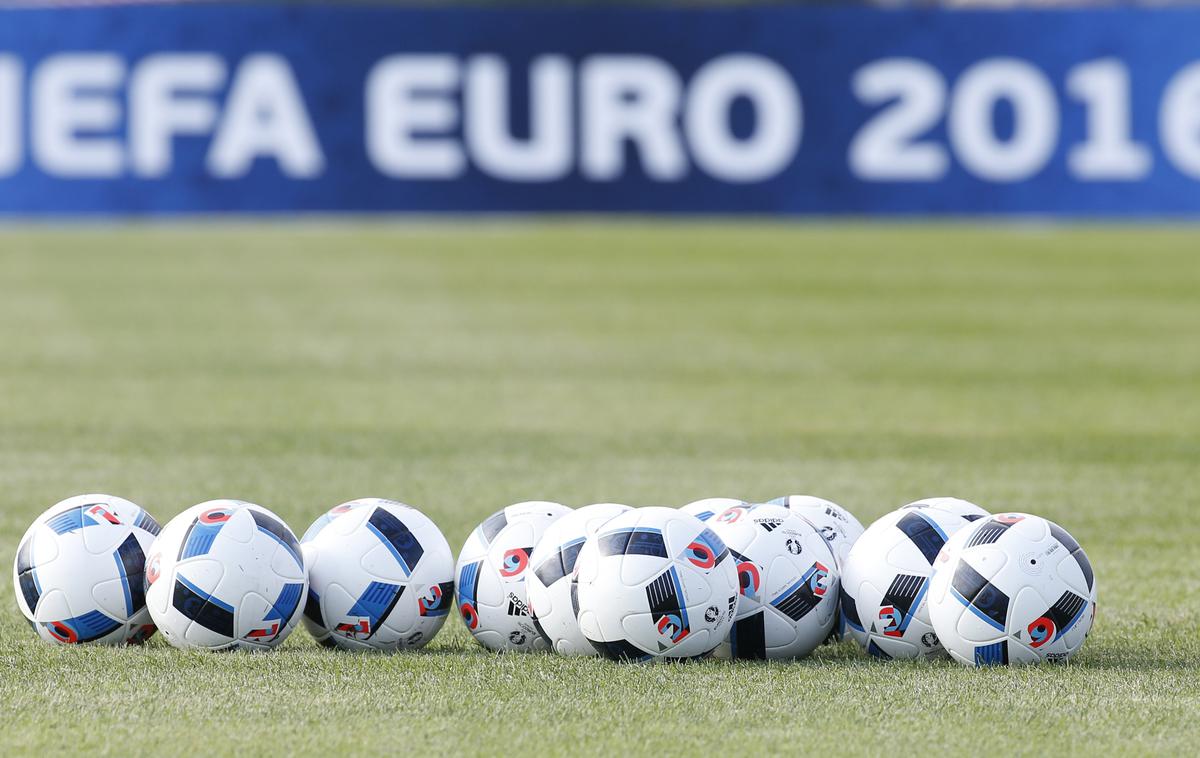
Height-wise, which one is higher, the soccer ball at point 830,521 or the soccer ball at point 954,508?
the soccer ball at point 954,508

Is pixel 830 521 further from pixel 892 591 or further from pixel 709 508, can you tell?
pixel 892 591

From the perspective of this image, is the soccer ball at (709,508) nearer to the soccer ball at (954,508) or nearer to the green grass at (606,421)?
the soccer ball at (954,508)

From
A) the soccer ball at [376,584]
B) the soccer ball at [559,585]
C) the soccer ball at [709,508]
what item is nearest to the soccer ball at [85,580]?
the soccer ball at [376,584]

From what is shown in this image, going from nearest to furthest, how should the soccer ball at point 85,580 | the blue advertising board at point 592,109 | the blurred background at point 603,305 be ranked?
the blurred background at point 603,305 < the soccer ball at point 85,580 < the blue advertising board at point 592,109

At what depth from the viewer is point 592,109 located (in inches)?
964

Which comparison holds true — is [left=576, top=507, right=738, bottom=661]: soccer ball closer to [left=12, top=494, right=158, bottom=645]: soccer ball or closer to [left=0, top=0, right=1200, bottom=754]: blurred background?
[left=0, top=0, right=1200, bottom=754]: blurred background

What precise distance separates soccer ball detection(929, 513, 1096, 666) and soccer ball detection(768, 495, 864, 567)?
549 mm

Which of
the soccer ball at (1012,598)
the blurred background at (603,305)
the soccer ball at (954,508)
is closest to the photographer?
the blurred background at (603,305)

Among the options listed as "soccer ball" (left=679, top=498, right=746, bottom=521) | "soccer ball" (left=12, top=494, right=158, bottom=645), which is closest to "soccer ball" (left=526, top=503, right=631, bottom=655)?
"soccer ball" (left=679, top=498, right=746, bottom=521)

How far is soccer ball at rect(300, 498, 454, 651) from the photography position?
6.57 meters

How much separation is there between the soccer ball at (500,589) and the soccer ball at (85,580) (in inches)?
45.3

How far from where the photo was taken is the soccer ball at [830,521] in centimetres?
696

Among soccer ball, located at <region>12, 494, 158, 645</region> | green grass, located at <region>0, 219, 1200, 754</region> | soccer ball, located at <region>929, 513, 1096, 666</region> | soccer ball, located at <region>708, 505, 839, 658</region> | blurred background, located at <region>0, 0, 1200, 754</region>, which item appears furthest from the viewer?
soccer ball, located at <region>12, 494, 158, 645</region>

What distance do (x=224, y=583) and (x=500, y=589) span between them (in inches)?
37.7
